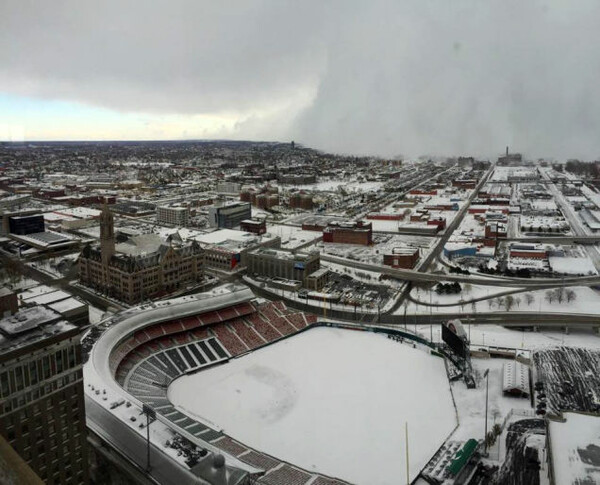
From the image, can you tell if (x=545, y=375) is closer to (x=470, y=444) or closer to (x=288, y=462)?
(x=470, y=444)

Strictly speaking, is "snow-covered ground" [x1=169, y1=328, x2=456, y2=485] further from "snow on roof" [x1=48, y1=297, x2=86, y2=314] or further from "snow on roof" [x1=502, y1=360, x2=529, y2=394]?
"snow on roof" [x1=48, y1=297, x2=86, y2=314]

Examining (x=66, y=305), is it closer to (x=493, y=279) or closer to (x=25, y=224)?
(x=25, y=224)

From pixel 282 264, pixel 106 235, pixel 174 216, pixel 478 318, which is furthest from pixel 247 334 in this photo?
pixel 174 216

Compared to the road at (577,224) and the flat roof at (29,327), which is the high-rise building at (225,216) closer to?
the road at (577,224)

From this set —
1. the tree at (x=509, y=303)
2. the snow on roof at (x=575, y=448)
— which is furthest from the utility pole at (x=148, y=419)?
the tree at (x=509, y=303)

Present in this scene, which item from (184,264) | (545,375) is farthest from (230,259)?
(545,375)

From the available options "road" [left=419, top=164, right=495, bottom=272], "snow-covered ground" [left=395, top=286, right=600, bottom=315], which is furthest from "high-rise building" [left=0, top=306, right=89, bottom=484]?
"road" [left=419, top=164, right=495, bottom=272]
